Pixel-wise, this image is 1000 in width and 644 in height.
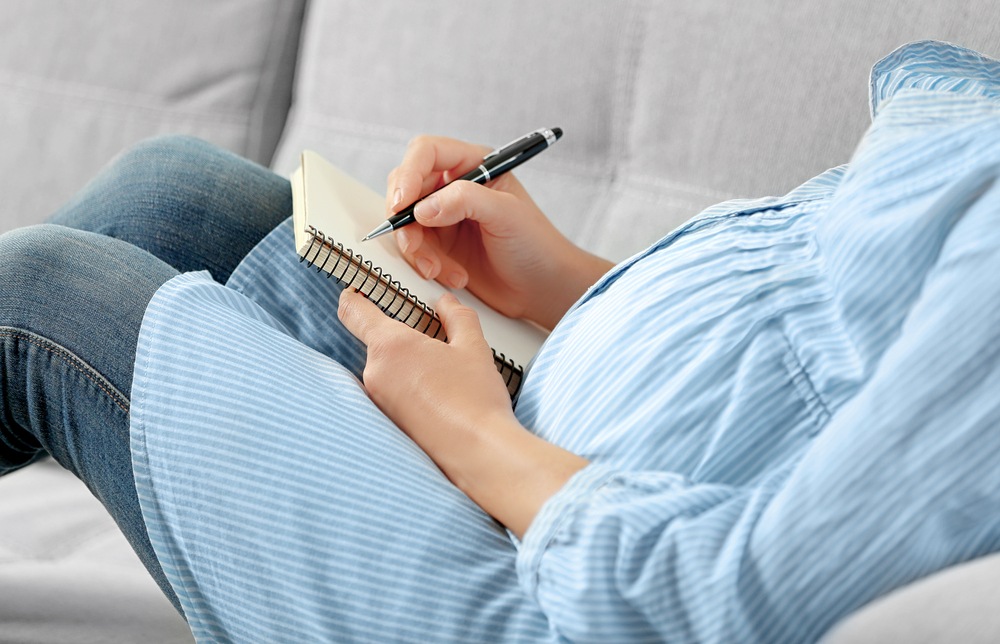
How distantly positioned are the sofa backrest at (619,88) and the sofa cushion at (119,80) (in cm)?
9

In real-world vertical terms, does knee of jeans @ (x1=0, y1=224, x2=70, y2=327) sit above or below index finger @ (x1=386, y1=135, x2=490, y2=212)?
below

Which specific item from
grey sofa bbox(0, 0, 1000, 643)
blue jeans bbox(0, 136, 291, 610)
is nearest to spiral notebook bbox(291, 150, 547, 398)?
blue jeans bbox(0, 136, 291, 610)

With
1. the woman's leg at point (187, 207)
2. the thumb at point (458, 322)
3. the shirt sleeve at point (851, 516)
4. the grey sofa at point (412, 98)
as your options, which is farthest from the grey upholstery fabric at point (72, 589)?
the shirt sleeve at point (851, 516)

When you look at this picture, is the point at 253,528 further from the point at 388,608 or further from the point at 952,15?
the point at 952,15

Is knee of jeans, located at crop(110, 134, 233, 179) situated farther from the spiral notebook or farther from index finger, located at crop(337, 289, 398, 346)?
index finger, located at crop(337, 289, 398, 346)

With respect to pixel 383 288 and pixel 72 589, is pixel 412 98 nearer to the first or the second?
pixel 383 288

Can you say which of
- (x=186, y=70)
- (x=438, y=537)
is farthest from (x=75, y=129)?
(x=438, y=537)

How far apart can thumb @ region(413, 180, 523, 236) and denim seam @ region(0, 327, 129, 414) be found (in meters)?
0.30

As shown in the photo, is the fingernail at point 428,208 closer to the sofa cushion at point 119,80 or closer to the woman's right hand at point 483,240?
the woman's right hand at point 483,240

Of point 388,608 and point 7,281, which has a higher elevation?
point 7,281

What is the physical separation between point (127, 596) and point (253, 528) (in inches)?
16.0

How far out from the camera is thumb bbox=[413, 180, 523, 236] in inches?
32.4

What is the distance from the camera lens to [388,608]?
0.57 metres

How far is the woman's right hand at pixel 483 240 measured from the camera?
0.84 m
